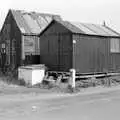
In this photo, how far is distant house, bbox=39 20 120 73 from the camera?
18625mm

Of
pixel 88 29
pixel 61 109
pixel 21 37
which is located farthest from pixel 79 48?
pixel 61 109

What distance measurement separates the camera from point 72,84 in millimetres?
16219

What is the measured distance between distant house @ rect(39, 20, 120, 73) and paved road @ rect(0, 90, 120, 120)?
18.5 ft

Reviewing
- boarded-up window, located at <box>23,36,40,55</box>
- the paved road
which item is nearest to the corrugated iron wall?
the paved road

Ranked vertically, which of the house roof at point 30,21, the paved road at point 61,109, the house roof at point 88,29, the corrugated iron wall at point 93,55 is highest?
the house roof at point 30,21

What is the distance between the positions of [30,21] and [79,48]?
24.8 feet

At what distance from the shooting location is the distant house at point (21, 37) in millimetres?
23141

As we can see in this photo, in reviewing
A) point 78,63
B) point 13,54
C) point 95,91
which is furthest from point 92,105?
point 13,54

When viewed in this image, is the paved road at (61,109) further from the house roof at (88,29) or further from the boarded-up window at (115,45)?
the boarded-up window at (115,45)

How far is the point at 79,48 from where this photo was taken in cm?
1875

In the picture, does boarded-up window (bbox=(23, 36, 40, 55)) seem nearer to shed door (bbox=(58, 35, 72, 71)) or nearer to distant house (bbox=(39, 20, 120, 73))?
distant house (bbox=(39, 20, 120, 73))

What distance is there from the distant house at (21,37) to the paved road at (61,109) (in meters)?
10.4

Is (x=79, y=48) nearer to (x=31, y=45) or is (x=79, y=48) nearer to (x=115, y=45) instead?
(x=115, y=45)

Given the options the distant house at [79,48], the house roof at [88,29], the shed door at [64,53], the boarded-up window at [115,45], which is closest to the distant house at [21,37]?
the distant house at [79,48]
